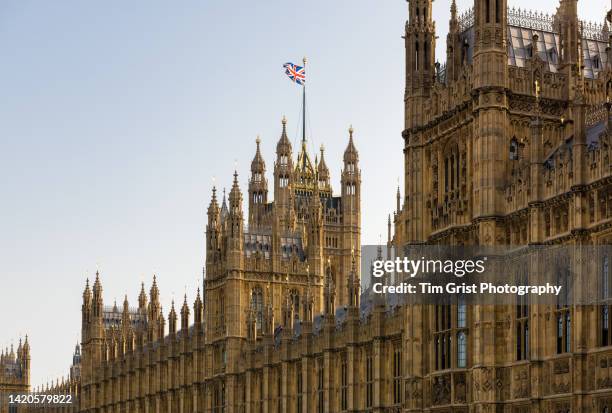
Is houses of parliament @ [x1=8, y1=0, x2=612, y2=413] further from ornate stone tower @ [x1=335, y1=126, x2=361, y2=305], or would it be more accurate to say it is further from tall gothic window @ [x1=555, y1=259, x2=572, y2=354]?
ornate stone tower @ [x1=335, y1=126, x2=361, y2=305]

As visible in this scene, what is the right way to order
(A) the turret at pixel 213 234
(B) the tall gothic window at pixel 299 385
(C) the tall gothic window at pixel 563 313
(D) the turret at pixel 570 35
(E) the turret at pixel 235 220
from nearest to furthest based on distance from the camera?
(C) the tall gothic window at pixel 563 313
(D) the turret at pixel 570 35
(B) the tall gothic window at pixel 299 385
(E) the turret at pixel 235 220
(A) the turret at pixel 213 234

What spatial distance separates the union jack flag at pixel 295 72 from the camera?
144125 mm

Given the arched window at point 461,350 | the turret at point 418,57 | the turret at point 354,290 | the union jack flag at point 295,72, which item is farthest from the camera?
the union jack flag at point 295,72

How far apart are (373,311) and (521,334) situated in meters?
23.6

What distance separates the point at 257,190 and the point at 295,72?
24.3m

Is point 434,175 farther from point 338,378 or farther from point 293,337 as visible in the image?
point 293,337

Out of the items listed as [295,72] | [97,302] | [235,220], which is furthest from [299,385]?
[97,302]

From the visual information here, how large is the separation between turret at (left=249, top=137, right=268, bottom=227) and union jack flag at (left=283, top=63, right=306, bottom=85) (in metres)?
14.9

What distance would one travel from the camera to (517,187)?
58.6 meters

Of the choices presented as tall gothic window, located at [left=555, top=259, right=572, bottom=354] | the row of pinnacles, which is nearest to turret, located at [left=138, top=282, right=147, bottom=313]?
the row of pinnacles

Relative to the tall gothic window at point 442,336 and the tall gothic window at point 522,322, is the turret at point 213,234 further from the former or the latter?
the tall gothic window at point 522,322

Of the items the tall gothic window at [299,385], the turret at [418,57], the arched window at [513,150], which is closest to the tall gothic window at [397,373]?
the tall gothic window at [299,385]

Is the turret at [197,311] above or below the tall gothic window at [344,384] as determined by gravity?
above

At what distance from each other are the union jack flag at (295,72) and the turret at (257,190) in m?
14.9
